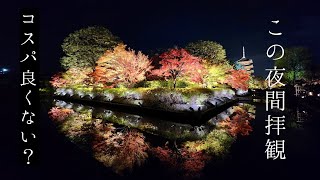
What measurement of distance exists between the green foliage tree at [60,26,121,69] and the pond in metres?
21.4

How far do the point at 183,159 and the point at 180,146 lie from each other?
1753 mm

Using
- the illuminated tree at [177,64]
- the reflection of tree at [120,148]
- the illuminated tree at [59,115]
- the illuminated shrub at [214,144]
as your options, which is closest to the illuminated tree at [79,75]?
the illuminated tree at [59,115]

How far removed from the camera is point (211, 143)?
11562mm

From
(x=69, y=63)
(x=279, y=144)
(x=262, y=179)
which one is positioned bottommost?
(x=262, y=179)

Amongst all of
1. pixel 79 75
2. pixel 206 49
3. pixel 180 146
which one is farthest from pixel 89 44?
pixel 180 146

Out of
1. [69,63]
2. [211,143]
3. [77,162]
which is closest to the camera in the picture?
[77,162]

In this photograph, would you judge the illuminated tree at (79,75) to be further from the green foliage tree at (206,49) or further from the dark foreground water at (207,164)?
the dark foreground water at (207,164)

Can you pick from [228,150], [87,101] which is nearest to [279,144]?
[228,150]

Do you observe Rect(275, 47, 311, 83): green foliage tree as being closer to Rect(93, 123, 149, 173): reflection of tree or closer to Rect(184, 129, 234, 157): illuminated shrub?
Rect(184, 129, 234, 157): illuminated shrub

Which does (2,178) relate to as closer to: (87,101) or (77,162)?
(77,162)

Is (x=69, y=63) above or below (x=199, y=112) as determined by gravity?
above

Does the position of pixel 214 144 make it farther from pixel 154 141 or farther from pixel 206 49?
pixel 206 49

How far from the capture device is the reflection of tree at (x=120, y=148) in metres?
8.85

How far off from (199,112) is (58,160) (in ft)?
34.7
